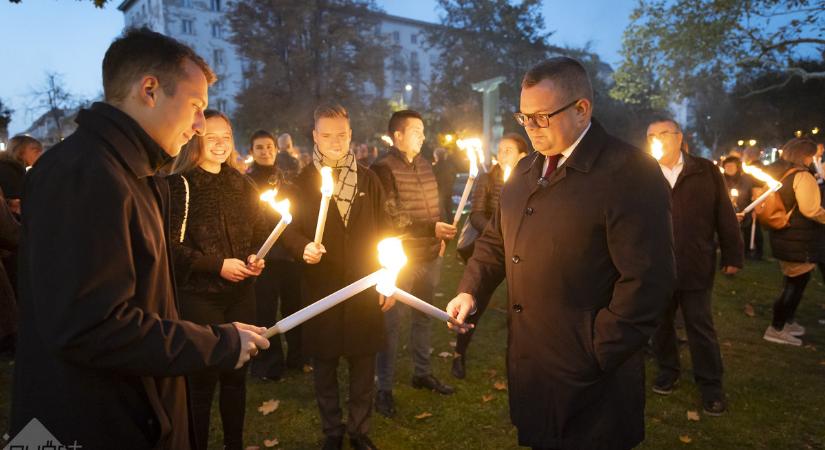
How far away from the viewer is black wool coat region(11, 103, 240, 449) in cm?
163

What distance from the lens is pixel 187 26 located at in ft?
185

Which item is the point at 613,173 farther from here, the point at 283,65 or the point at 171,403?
the point at 283,65

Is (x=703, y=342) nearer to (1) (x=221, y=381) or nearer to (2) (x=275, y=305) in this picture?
(1) (x=221, y=381)

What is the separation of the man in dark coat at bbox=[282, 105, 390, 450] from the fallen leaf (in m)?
1.16

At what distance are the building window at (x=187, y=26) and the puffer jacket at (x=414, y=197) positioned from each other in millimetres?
59447

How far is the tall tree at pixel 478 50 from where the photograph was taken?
45531mm

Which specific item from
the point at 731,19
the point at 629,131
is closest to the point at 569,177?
the point at 731,19

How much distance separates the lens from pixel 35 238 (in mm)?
1657

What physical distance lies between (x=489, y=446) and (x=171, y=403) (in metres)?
3.09

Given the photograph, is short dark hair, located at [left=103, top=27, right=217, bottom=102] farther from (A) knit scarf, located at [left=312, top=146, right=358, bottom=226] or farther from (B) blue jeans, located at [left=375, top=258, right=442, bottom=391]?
(B) blue jeans, located at [left=375, top=258, right=442, bottom=391]

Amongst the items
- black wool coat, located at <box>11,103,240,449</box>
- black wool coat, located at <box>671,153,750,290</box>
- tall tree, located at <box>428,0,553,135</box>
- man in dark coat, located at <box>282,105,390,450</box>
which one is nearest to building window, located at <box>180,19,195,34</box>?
tall tree, located at <box>428,0,553,135</box>

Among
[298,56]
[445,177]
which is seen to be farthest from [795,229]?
[298,56]

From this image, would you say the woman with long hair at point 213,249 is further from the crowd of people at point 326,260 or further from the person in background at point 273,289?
the person in background at point 273,289

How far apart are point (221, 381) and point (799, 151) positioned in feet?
22.6
